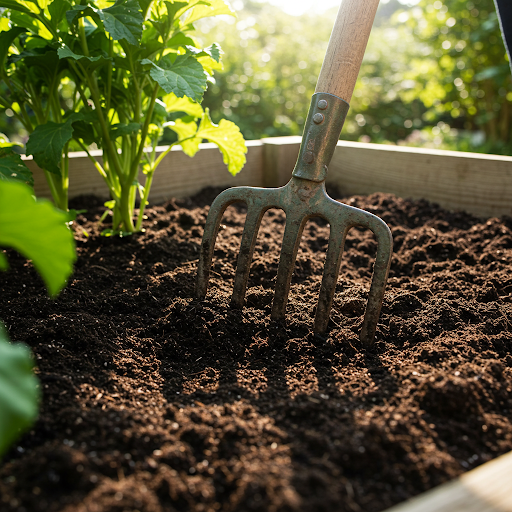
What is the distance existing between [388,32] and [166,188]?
10.4 meters

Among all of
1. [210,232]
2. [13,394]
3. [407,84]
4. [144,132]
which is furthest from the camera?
[407,84]

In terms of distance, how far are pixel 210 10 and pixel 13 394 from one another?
5.01 ft

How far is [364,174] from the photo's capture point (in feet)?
8.71

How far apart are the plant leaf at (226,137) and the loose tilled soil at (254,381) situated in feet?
1.26

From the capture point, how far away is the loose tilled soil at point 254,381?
82 cm

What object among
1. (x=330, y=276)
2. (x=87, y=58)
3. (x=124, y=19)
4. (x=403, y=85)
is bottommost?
(x=330, y=276)

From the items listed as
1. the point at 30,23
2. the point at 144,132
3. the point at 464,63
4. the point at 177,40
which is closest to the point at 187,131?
the point at 144,132

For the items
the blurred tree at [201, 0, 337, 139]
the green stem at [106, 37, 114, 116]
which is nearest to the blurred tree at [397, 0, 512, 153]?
the blurred tree at [201, 0, 337, 139]

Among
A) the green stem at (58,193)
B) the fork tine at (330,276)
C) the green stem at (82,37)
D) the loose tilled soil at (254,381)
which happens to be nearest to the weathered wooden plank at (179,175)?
the green stem at (58,193)

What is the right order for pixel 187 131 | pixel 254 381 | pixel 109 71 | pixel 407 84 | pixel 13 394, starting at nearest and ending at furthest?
pixel 13 394
pixel 254 381
pixel 109 71
pixel 187 131
pixel 407 84

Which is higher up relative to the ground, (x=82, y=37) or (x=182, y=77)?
(x=82, y=37)

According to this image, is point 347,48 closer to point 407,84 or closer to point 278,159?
point 278,159

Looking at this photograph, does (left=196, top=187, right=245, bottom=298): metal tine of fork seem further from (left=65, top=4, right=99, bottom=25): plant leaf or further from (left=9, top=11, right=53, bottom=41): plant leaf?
(left=9, top=11, right=53, bottom=41): plant leaf

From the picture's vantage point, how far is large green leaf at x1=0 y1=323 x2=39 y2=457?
58 centimetres
